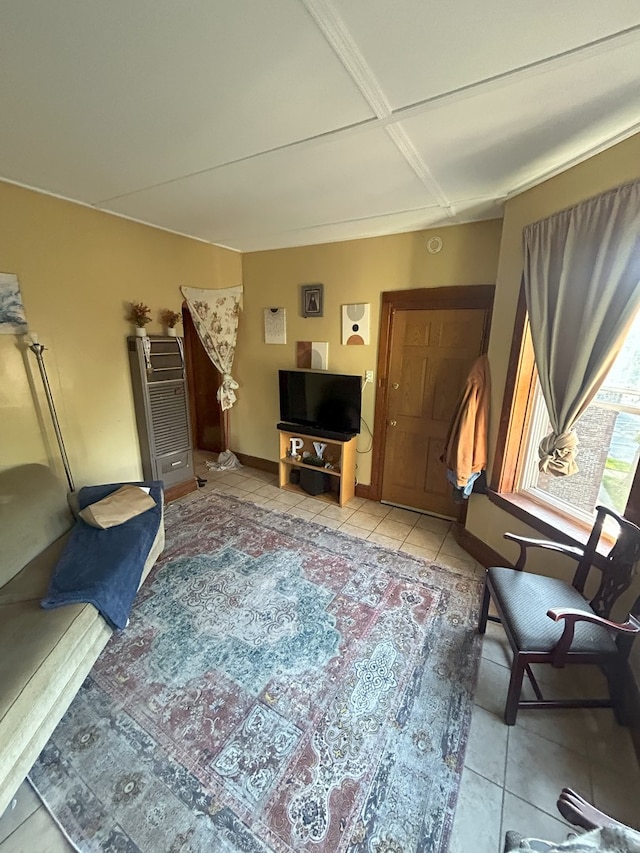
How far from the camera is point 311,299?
3.45 meters

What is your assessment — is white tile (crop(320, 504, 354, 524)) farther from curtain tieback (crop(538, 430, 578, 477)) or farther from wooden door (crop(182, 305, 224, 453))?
wooden door (crop(182, 305, 224, 453))

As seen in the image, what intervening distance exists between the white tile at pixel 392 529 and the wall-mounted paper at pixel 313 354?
1658 millimetres

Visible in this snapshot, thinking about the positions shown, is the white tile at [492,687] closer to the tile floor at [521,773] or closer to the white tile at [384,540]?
the tile floor at [521,773]

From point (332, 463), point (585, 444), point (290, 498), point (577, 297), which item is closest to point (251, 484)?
point (290, 498)

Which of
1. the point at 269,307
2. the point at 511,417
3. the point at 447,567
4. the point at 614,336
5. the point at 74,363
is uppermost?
the point at 269,307

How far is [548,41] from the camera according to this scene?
→ 41.0 inches

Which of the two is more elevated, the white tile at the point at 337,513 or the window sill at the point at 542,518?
the window sill at the point at 542,518

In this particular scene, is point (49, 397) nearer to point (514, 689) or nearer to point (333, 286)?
point (333, 286)

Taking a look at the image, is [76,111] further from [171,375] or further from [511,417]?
[511,417]

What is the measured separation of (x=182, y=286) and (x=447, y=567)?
11.5 ft

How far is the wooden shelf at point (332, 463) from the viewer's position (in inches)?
133

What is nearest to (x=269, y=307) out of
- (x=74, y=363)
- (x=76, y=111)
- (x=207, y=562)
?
(x=74, y=363)

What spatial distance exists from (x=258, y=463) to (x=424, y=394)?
2286 mm

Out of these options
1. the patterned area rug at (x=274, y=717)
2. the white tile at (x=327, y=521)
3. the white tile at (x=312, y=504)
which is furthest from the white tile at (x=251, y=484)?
the patterned area rug at (x=274, y=717)
